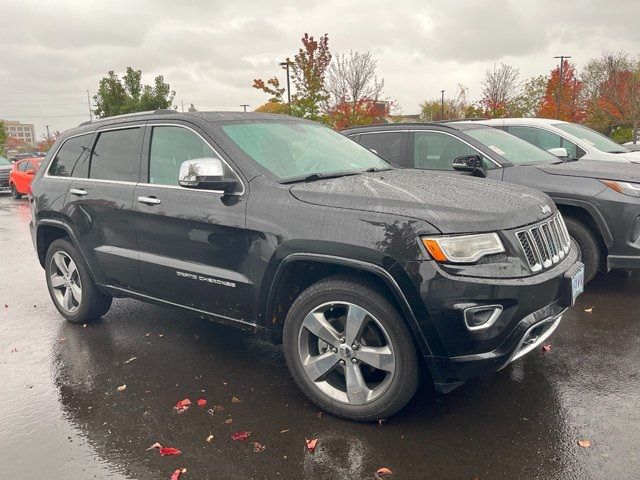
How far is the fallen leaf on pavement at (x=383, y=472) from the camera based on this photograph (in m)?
2.77

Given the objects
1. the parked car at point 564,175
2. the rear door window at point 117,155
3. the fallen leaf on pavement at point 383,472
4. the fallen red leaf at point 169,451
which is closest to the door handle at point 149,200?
the rear door window at point 117,155

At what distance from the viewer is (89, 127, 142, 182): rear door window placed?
4402 mm

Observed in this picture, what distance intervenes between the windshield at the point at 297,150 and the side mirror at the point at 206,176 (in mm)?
289

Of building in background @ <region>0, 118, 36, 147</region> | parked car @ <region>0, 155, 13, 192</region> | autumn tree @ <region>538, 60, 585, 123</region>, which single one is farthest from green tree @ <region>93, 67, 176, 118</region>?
building in background @ <region>0, 118, 36, 147</region>

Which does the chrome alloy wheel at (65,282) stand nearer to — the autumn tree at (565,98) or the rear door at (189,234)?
the rear door at (189,234)

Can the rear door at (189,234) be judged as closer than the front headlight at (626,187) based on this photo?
Yes

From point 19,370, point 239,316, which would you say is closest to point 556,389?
point 239,316

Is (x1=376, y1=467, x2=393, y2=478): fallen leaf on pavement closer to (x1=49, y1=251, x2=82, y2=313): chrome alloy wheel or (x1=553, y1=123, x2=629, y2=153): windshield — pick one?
(x1=49, y1=251, x2=82, y2=313): chrome alloy wheel

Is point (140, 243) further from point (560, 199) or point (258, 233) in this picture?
→ point (560, 199)

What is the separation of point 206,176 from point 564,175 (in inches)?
145

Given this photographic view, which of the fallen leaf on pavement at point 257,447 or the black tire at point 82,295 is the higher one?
the black tire at point 82,295

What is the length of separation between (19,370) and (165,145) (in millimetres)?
2059

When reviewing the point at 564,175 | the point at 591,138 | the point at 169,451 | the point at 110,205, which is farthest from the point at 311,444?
the point at 591,138

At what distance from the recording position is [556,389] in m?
3.56
